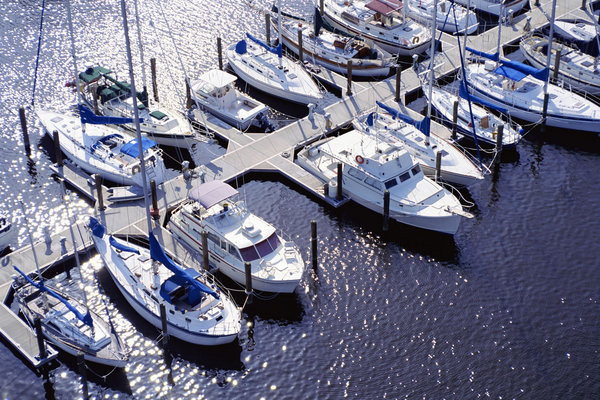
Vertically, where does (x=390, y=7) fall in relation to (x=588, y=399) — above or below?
above

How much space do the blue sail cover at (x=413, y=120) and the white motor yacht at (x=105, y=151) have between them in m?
19.7

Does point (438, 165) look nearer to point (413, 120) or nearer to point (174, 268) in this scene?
point (413, 120)

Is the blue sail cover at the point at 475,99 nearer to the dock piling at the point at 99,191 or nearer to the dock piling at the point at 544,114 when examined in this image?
the dock piling at the point at 544,114

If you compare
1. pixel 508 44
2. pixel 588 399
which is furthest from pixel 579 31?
pixel 588 399

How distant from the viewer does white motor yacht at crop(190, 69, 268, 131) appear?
7988cm

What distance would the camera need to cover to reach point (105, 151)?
2913 inches

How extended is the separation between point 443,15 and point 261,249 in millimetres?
43595

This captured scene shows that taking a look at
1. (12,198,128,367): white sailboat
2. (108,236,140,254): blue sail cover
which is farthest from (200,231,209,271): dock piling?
(12,198,128,367): white sailboat

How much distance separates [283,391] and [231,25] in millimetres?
51050

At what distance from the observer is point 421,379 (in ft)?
186

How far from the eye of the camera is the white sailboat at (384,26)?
91312 millimetres

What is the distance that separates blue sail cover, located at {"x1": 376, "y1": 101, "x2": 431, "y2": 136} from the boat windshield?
17978 mm

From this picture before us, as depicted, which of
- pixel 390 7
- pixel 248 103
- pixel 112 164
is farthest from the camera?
pixel 390 7

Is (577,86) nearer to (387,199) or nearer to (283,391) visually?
(387,199)
